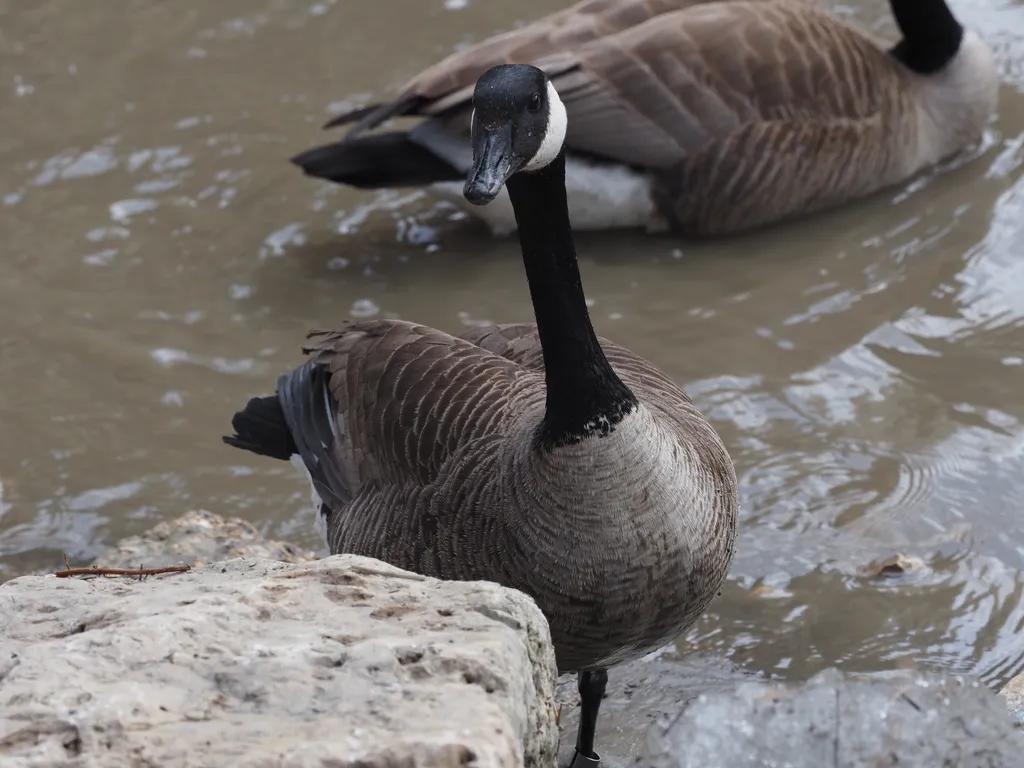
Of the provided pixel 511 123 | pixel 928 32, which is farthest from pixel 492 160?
pixel 928 32

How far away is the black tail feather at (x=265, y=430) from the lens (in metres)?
4.95

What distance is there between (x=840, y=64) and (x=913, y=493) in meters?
2.87

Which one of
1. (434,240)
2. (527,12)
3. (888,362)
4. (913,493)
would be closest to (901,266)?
(888,362)

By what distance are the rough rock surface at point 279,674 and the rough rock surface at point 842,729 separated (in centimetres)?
45

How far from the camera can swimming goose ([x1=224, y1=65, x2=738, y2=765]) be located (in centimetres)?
359

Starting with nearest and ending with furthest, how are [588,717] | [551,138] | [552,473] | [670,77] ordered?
1. [551,138]
2. [552,473]
3. [588,717]
4. [670,77]

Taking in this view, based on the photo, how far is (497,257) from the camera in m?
7.11

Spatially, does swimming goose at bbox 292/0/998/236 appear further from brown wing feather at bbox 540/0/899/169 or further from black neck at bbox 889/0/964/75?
black neck at bbox 889/0/964/75

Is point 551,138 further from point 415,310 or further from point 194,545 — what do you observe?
point 415,310

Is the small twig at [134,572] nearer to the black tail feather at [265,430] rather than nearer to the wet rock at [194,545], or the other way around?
the wet rock at [194,545]

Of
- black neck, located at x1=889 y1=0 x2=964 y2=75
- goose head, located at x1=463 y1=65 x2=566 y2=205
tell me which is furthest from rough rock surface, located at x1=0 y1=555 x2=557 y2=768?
black neck, located at x1=889 y1=0 x2=964 y2=75

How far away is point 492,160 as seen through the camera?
331cm

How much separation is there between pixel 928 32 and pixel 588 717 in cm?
508

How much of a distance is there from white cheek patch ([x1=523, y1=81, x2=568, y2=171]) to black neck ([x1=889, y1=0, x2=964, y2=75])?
463cm
